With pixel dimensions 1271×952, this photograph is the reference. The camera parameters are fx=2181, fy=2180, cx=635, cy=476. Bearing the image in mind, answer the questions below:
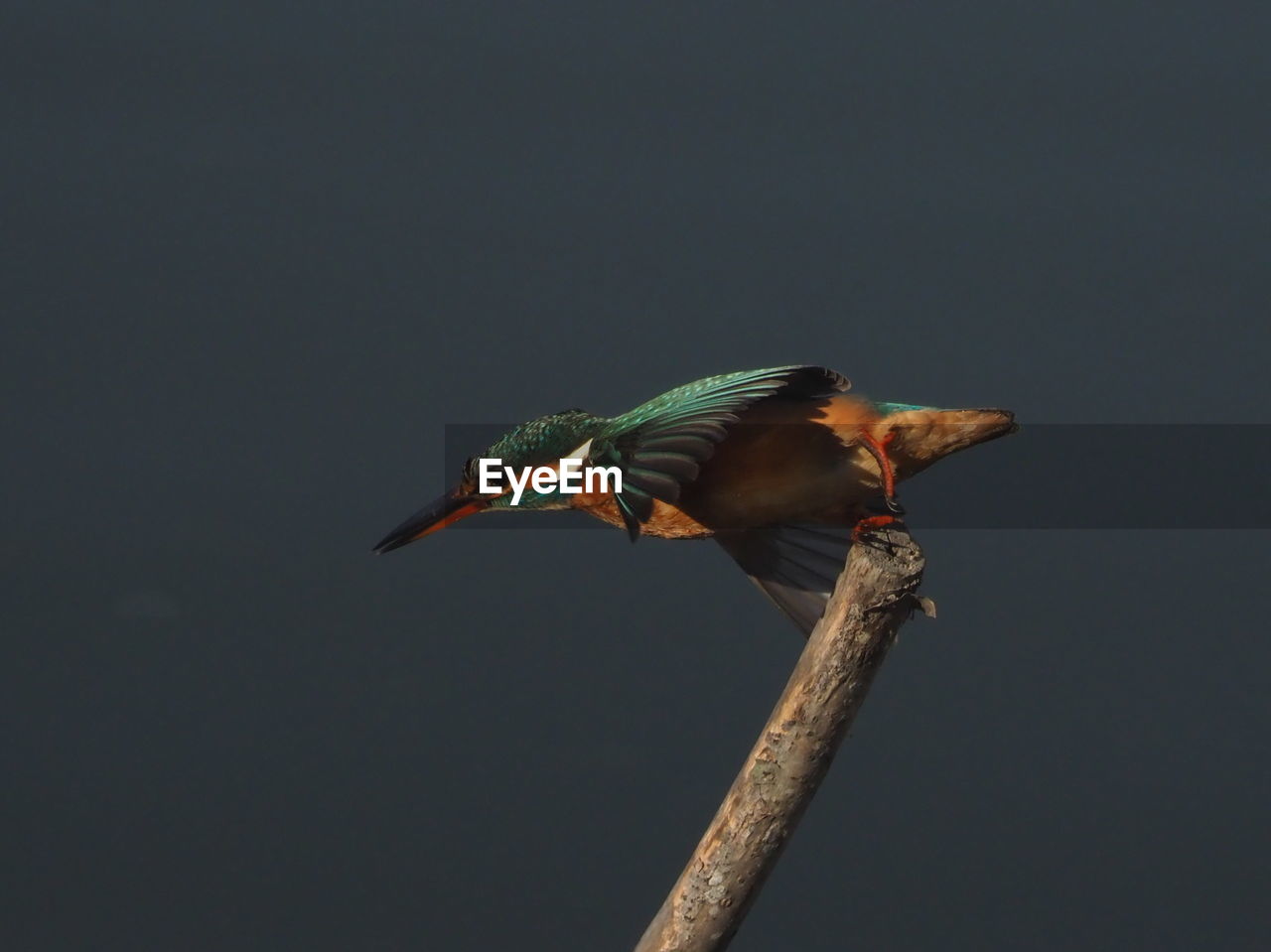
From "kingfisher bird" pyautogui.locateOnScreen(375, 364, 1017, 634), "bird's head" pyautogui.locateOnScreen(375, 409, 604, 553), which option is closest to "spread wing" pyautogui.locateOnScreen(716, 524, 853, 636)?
"kingfisher bird" pyautogui.locateOnScreen(375, 364, 1017, 634)

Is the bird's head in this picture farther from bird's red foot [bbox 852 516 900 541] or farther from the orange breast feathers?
bird's red foot [bbox 852 516 900 541]

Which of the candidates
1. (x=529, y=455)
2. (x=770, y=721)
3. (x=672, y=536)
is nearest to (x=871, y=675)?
(x=770, y=721)

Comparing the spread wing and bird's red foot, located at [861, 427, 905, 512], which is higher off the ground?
bird's red foot, located at [861, 427, 905, 512]

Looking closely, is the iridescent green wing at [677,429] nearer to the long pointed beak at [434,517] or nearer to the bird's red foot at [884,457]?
the bird's red foot at [884,457]

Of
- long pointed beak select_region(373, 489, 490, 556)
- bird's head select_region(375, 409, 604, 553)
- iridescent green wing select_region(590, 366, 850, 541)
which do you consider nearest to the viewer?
iridescent green wing select_region(590, 366, 850, 541)

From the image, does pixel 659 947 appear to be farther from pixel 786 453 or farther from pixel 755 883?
pixel 786 453

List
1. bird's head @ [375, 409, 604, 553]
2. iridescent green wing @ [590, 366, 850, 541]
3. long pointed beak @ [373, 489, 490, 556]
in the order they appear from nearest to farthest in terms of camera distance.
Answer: iridescent green wing @ [590, 366, 850, 541], bird's head @ [375, 409, 604, 553], long pointed beak @ [373, 489, 490, 556]
